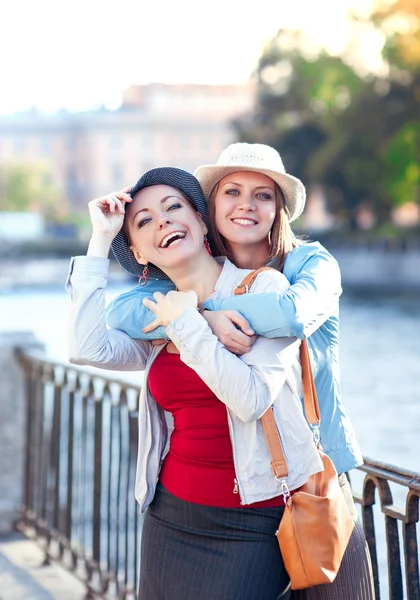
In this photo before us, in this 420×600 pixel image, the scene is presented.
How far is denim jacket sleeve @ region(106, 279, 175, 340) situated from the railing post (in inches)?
104

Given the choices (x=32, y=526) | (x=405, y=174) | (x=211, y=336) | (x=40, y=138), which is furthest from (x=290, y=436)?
(x=40, y=138)

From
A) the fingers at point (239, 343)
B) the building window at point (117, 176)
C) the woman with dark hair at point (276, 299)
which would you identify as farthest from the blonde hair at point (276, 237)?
the building window at point (117, 176)

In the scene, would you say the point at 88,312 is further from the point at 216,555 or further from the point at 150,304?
the point at 216,555

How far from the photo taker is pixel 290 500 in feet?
6.83

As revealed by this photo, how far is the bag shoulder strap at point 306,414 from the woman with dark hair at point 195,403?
0.06ft

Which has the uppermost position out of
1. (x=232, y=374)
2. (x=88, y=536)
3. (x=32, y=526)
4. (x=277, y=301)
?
(x=277, y=301)

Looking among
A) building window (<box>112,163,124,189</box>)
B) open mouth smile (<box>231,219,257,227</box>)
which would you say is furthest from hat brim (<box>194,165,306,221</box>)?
building window (<box>112,163,124,189</box>)

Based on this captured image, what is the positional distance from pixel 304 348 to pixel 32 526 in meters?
3.11

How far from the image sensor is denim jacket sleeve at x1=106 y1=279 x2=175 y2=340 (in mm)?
2449

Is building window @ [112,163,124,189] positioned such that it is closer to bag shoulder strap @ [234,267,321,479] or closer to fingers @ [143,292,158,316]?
fingers @ [143,292,158,316]

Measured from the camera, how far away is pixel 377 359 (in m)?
23.5

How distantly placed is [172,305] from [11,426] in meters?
3.05

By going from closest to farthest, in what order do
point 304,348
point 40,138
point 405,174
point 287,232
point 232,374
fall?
point 232,374 → point 304,348 → point 287,232 → point 405,174 → point 40,138

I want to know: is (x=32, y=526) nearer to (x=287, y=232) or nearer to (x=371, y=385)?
(x=287, y=232)
